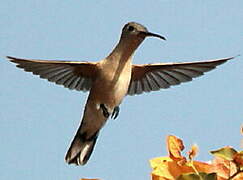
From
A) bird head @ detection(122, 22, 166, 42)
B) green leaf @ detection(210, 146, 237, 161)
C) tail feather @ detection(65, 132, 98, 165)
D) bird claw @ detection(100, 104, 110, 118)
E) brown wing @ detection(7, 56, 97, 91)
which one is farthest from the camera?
tail feather @ detection(65, 132, 98, 165)

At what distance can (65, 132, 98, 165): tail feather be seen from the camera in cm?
561

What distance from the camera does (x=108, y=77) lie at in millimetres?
5457

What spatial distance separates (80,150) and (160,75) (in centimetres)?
118

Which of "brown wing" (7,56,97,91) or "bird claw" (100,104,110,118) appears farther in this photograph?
"bird claw" (100,104,110,118)

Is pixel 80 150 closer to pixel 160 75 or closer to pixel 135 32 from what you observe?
pixel 160 75

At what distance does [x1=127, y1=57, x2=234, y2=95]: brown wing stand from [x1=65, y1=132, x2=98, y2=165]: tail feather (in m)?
0.74

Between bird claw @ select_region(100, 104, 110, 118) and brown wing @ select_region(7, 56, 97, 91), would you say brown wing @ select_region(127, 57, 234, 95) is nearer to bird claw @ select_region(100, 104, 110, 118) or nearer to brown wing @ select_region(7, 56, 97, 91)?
brown wing @ select_region(7, 56, 97, 91)

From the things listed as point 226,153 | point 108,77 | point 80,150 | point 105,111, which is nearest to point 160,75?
point 108,77

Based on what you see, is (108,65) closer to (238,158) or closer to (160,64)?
(160,64)

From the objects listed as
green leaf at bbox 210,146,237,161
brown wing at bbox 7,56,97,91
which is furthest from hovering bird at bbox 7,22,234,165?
green leaf at bbox 210,146,237,161

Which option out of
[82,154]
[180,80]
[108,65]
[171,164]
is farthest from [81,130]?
[171,164]

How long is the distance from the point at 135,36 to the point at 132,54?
0.27 m

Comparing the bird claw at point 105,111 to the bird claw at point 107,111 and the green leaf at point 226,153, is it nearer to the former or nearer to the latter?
the bird claw at point 107,111

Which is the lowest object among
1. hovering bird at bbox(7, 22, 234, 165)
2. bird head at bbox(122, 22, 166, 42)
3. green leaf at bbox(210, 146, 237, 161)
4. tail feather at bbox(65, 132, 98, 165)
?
tail feather at bbox(65, 132, 98, 165)
